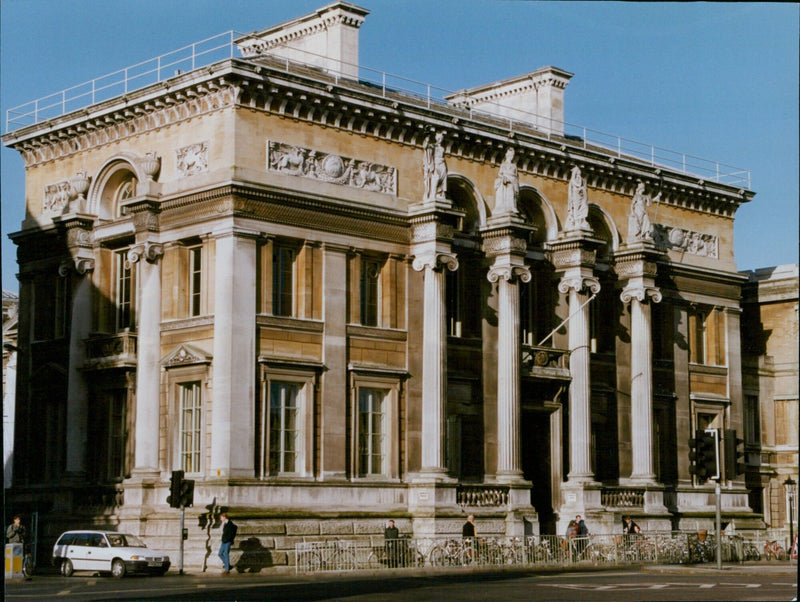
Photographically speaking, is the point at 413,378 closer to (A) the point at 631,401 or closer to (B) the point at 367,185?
(B) the point at 367,185

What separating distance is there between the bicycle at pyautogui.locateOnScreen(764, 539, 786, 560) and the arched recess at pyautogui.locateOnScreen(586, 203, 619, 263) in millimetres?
13721

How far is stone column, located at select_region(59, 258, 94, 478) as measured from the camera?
45.3 meters

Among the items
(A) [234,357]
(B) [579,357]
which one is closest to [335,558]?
(A) [234,357]

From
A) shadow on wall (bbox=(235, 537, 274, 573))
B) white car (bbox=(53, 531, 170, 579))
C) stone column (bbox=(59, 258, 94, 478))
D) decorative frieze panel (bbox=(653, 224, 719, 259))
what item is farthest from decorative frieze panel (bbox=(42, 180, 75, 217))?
decorative frieze panel (bbox=(653, 224, 719, 259))

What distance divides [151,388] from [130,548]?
258 inches

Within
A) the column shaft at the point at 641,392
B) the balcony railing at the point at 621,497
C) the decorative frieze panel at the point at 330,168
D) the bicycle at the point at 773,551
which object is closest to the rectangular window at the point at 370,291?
the decorative frieze panel at the point at 330,168

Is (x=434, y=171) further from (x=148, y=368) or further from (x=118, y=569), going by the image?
(x=118, y=569)

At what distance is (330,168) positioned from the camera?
43.3 meters

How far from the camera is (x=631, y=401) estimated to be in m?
53.4

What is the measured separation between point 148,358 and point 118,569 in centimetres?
814

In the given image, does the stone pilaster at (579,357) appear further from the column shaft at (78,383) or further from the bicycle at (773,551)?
the column shaft at (78,383)

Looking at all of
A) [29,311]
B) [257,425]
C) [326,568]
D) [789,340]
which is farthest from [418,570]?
[789,340]

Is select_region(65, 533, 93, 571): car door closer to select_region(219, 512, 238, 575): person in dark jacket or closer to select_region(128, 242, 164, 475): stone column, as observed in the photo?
select_region(128, 242, 164, 475): stone column

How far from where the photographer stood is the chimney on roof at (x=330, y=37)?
47031 mm
